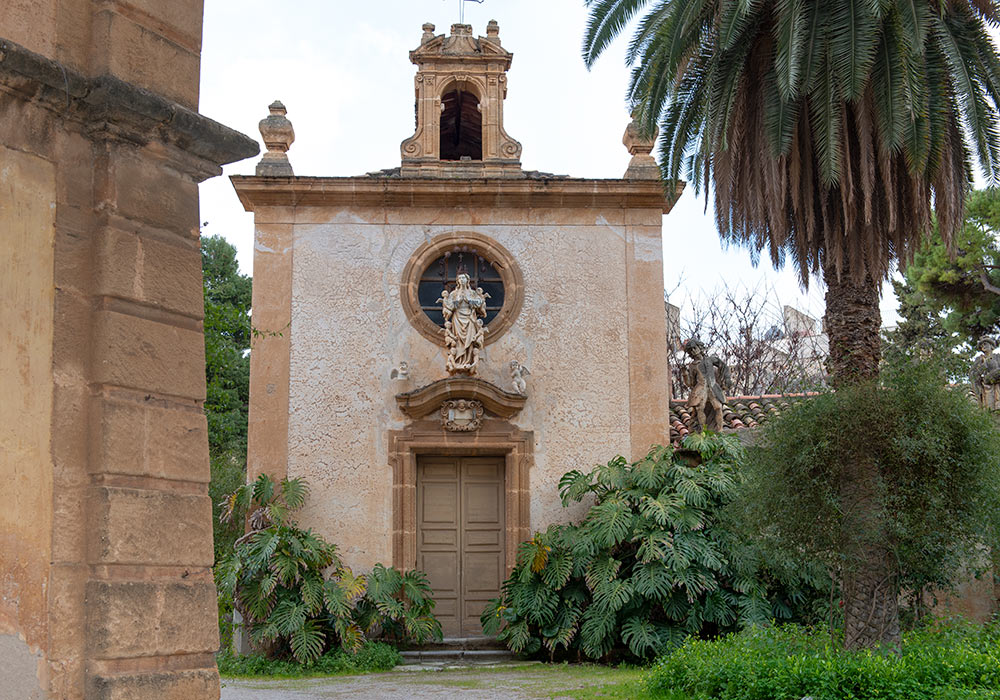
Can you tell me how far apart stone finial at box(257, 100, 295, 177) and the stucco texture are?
62 cm

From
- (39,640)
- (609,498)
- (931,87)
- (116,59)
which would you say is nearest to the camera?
(39,640)

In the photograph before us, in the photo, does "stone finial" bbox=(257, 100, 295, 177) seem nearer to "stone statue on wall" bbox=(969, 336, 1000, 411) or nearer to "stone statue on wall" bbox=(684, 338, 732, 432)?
"stone statue on wall" bbox=(684, 338, 732, 432)

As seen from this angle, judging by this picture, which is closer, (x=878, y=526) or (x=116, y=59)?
(x=116, y=59)

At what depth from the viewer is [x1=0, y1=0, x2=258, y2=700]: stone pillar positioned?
15.3 ft

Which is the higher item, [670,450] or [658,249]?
[658,249]

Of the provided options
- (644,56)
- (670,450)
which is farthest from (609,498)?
(644,56)

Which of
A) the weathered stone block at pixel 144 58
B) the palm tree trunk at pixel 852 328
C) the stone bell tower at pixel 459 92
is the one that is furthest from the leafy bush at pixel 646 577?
the weathered stone block at pixel 144 58

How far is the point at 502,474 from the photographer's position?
1515cm

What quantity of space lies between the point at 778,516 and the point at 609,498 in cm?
414

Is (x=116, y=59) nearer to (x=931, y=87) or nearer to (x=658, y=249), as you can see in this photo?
(x=931, y=87)

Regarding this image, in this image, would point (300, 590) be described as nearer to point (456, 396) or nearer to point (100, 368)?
point (456, 396)

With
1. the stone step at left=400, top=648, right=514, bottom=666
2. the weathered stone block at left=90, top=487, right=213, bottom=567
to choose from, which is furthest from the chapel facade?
the weathered stone block at left=90, top=487, right=213, bottom=567

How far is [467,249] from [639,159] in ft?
9.12

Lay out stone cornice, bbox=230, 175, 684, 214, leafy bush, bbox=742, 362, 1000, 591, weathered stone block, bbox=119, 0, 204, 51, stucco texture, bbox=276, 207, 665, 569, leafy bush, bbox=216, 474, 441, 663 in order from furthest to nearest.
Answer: stone cornice, bbox=230, 175, 684, 214 < stucco texture, bbox=276, 207, 665, 569 < leafy bush, bbox=216, 474, 441, 663 < leafy bush, bbox=742, 362, 1000, 591 < weathered stone block, bbox=119, 0, 204, 51
